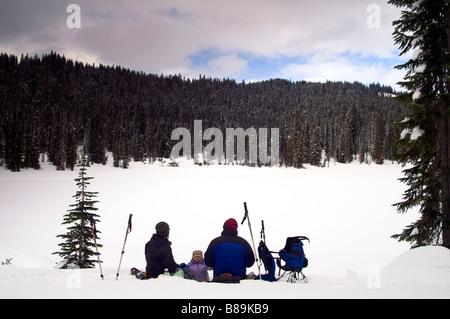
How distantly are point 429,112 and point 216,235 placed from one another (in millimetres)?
12233

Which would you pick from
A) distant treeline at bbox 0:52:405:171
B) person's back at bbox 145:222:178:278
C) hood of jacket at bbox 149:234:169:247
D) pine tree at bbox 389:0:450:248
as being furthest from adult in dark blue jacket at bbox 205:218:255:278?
distant treeline at bbox 0:52:405:171

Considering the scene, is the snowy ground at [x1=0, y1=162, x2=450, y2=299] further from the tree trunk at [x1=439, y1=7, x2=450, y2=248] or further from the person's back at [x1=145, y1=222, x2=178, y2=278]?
the tree trunk at [x1=439, y1=7, x2=450, y2=248]

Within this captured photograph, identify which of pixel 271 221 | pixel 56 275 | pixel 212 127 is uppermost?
pixel 212 127

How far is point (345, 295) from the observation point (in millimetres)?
4762

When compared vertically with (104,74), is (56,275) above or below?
below

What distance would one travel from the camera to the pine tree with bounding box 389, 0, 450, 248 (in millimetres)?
7266

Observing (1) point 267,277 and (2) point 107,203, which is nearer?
(1) point 267,277

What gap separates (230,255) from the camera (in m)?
5.83

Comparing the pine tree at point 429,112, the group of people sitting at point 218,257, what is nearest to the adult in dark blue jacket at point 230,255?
the group of people sitting at point 218,257

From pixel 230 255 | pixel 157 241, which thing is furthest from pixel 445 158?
pixel 157 241
